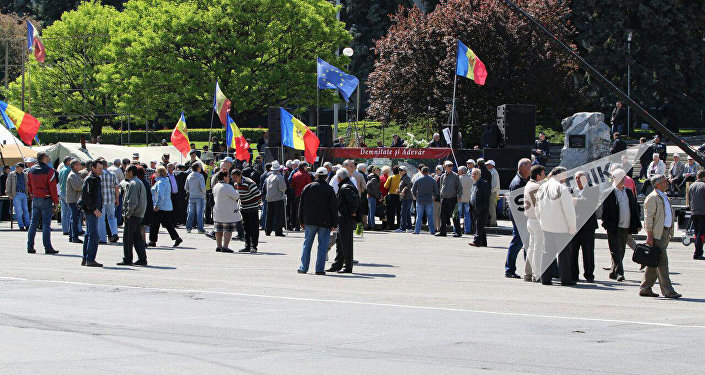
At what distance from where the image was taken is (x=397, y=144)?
36719mm

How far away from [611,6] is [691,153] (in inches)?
1570

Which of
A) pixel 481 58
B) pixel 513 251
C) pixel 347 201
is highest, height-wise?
pixel 481 58

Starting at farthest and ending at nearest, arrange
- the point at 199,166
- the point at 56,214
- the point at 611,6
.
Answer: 1. the point at 611,6
2. the point at 56,214
3. the point at 199,166

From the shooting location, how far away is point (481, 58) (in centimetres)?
4350

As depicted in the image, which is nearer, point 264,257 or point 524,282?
point 524,282

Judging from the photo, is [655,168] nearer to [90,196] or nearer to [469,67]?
[469,67]

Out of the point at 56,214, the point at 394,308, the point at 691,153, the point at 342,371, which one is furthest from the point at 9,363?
the point at 56,214

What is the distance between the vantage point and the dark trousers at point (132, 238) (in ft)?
58.0

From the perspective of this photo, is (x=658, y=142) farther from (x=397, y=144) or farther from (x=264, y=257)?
(x=264, y=257)

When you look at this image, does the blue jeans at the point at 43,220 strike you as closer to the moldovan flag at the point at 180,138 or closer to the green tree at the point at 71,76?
the moldovan flag at the point at 180,138

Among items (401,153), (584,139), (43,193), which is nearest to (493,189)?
(401,153)

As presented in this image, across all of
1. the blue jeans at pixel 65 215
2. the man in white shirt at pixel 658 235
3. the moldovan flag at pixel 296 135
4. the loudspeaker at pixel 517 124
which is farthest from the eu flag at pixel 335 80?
the man in white shirt at pixel 658 235

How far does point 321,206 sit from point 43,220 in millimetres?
5997

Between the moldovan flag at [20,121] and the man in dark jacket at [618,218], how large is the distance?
20593 millimetres
